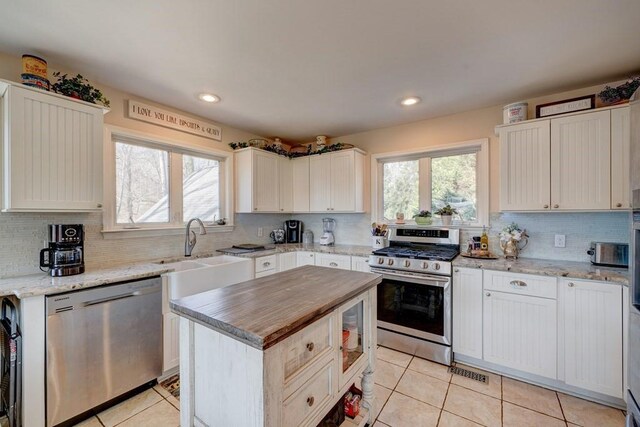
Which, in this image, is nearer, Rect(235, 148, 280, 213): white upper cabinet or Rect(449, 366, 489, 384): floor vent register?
Rect(449, 366, 489, 384): floor vent register

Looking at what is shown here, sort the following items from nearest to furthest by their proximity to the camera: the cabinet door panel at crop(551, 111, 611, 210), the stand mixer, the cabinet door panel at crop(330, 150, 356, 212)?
the cabinet door panel at crop(551, 111, 611, 210) → the cabinet door panel at crop(330, 150, 356, 212) → the stand mixer

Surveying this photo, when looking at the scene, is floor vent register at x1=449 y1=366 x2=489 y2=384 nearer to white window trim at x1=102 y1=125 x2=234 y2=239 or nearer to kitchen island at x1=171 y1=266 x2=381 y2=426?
kitchen island at x1=171 y1=266 x2=381 y2=426

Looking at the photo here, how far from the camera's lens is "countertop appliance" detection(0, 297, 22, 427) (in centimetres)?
159

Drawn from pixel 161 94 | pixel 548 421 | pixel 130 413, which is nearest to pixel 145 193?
pixel 161 94

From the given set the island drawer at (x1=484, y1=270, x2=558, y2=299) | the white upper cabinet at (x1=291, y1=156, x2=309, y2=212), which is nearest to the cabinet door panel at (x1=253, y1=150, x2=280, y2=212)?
the white upper cabinet at (x1=291, y1=156, x2=309, y2=212)

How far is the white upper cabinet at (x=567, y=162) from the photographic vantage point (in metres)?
2.09

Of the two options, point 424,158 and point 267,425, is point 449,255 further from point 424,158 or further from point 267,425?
point 267,425

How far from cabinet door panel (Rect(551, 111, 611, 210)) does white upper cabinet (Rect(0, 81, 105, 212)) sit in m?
3.73

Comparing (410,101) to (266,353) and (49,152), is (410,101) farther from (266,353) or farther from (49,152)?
(49,152)

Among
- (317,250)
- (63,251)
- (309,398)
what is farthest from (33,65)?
(317,250)

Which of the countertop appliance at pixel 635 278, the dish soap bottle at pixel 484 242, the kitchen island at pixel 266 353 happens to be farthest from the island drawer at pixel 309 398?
the dish soap bottle at pixel 484 242

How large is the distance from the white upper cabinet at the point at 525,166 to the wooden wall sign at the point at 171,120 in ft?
10.0

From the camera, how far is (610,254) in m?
2.16

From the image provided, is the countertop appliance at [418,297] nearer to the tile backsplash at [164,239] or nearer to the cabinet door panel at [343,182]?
the tile backsplash at [164,239]
